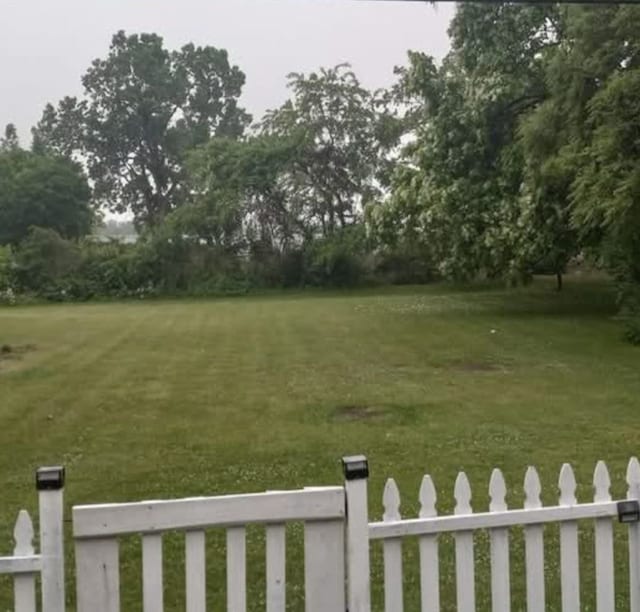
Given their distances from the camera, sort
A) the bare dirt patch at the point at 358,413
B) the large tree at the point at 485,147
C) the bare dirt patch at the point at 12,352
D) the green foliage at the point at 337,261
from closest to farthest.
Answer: the bare dirt patch at the point at 358,413 → the bare dirt patch at the point at 12,352 → the large tree at the point at 485,147 → the green foliage at the point at 337,261

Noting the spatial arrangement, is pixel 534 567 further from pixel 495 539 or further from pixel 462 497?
pixel 462 497

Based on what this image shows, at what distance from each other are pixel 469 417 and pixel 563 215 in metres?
8.53

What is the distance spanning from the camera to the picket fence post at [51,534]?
230 centimetres

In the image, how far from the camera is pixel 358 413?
7.76 meters

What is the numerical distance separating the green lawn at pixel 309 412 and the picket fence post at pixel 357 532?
0.95 m

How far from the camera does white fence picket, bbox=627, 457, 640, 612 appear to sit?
2.75 meters

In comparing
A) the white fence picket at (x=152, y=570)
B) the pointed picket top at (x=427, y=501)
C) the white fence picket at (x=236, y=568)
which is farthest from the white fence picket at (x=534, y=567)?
the white fence picket at (x=152, y=570)

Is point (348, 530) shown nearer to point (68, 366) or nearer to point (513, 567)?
point (513, 567)

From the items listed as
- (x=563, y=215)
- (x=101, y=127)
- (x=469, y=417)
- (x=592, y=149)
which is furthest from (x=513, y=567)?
(x=101, y=127)

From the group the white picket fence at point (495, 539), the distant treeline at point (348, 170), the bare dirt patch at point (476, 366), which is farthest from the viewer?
the distant treeline at point (348, 170)

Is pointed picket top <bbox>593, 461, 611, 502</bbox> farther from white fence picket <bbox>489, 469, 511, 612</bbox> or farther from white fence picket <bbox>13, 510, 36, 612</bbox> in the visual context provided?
white fence picket <bbox>13, 510, 36, 612</bbox>

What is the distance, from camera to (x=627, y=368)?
33.0 ft

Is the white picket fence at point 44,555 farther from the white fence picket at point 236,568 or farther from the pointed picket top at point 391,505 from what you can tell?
the pointed picket top at point 391,505

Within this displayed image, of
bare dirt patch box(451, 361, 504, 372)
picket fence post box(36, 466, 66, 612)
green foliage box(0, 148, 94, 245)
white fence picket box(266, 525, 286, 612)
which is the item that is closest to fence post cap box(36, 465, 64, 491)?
picket fence post box(36, 466, 66, 612)
